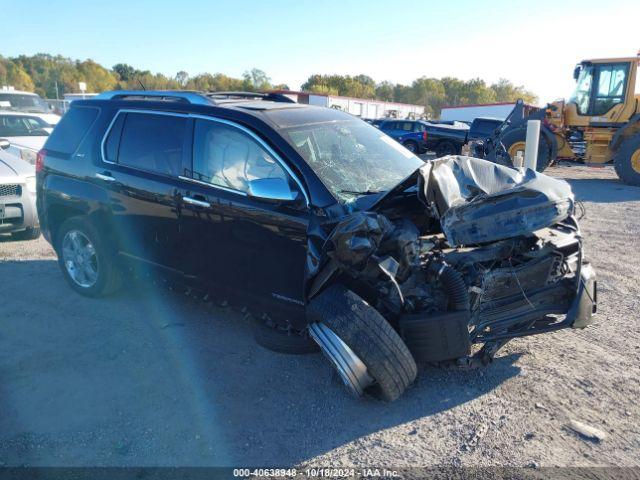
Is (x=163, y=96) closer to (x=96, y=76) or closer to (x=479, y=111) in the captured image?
(x=479, y=111)

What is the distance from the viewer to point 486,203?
10.7ft

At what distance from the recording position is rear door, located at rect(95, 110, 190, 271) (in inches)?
167

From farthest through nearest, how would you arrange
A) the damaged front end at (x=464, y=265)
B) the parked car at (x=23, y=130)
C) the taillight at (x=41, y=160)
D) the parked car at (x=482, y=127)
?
the parked car at (x=482, y=127)
the parked car at (x=23, y=130)
the taillight at (x=41, y=160)
the damaged front end at (x=464, y=265)

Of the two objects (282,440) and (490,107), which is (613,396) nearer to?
(282,440)

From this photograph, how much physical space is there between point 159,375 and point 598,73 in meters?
15.3

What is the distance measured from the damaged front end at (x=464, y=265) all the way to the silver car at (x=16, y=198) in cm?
558

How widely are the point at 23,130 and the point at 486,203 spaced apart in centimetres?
1120

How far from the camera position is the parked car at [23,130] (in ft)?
33.6

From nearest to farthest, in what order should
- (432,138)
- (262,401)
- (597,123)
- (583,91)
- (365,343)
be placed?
(365,343)
(262,401)
(597,123)
(583,91)
(432,138)

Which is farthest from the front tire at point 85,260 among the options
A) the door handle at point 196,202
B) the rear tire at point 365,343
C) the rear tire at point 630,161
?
the rear tire at point 630,161

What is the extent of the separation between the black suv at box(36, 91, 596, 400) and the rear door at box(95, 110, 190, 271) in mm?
14

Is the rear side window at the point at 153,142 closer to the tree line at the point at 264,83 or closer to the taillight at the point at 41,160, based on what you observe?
the taillight at the point at 41,160

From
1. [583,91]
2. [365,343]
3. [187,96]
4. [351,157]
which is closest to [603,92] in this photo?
[583,91]

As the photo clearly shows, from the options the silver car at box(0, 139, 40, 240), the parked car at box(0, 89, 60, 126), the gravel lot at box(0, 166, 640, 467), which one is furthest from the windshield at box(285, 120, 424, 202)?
the parked car at box(0, 89, 60, 126)
